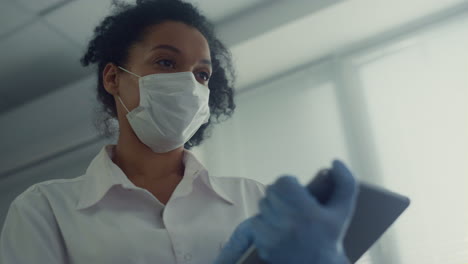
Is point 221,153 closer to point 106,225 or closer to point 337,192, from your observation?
point 106,225

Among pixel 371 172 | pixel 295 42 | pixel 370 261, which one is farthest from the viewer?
pixel 295 42

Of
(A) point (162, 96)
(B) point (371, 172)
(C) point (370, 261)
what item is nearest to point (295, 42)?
(B) point (371, 172)

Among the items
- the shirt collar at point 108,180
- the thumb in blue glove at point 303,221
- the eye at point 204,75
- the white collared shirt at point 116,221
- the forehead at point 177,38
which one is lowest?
the white collared shirt at point 116,221

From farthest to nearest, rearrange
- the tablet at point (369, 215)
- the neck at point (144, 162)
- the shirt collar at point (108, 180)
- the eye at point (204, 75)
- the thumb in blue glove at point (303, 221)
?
the eye at point (204, 75)
the neck at point (144, 162)
the shirt collar at point (108, 180)
the tablet at point (369, 215)
the thumb in blue glove at point (303, 221)

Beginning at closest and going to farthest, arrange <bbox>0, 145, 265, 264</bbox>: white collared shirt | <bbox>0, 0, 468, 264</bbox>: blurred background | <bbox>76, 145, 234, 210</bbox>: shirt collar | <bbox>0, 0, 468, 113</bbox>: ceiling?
1. <bbox>0, 145, 265, 264</bbox>: white collared shirt
2. <bbox>76, 145, 234, 210</bbox>: shirt collar
3. <bbox>0, 0, 468, 264</bbox>: blurred background
4. <bbox>0, 0, 468, 113</bbox>: ceiling

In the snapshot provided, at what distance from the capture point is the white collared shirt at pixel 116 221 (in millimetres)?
1044

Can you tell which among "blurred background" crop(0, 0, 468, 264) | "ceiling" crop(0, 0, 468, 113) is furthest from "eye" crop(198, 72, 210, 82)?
"ceiling" crop(0, 0, 468, 113)

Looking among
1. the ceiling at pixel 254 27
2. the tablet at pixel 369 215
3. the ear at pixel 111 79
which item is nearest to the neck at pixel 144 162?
the ear at pixel 111 79

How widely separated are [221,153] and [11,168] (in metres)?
1.59

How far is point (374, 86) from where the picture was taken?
2357 millimetres

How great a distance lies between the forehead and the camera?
138cm

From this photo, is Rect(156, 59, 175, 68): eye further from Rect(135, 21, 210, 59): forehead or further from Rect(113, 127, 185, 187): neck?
Rect(113, 127, 185, 187): neck

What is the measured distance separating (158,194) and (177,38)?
17.8 inches

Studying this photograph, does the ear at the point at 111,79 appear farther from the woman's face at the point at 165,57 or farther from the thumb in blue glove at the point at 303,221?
the thumb in blue glove at the point at 303,221
